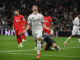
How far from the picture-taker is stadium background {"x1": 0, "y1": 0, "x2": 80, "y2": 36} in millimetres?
40656

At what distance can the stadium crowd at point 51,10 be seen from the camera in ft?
134

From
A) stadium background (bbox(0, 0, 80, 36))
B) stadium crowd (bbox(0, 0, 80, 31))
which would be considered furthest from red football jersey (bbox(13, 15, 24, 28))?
stadium crowd (bbox(0, 0, 80, 31))

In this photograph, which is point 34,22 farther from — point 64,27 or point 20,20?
point 64,27

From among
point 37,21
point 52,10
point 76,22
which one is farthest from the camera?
point 52,10

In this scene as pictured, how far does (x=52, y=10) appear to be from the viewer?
42969mm

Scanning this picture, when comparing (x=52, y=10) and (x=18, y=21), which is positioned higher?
(x=52, y=10)

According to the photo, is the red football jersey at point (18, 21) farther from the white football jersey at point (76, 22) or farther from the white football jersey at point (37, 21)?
the white football jersey at point (37, 21)

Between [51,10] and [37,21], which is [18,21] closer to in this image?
[37,21]

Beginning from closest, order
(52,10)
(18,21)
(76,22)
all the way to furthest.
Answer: (18,21), (76,22), (52,10)

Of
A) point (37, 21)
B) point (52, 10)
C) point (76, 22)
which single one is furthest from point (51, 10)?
point (37, 21)

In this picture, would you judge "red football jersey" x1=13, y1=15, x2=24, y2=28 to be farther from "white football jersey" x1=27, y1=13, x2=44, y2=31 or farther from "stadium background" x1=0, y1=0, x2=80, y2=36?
"stadium background" x1=0, y1=0, x2=80, y2=36

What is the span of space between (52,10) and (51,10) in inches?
5.5

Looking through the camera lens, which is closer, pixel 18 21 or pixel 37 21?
pixel 37 21

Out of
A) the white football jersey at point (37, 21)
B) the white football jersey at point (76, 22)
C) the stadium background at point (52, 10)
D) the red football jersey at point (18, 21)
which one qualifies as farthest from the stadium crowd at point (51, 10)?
the white football jersey at point (37, 21)
